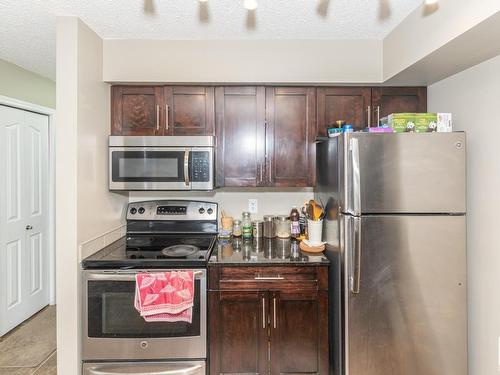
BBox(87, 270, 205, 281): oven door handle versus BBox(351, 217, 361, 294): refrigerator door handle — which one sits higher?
BBox(351, 217, 361, 294): refrigerator door handle

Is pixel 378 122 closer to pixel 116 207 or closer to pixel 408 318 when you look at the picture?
pixel 408 318

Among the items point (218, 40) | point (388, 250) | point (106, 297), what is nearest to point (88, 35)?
point (218, 40)

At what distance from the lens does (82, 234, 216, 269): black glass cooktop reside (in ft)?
6.40

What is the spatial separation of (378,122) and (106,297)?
85.8 inches

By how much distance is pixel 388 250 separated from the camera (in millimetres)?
1787

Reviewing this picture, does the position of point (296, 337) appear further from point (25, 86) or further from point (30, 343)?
point (25, 86)

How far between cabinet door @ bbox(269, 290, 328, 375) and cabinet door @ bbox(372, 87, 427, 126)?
142 cm

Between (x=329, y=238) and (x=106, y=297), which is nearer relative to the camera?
(x=106, y=297)

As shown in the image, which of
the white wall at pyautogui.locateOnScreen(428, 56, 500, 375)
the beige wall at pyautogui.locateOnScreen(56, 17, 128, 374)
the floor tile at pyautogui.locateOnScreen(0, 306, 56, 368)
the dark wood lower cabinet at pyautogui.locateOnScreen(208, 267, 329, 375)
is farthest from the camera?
the floor tile at pyautogui.locateOnScreen(0, 306, 56, 368)

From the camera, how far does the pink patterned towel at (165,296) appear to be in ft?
6.20

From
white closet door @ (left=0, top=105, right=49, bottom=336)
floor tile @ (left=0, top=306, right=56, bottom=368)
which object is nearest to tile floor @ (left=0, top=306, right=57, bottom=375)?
floor tile @ (left=0, top=306, right=56, bottom=368)

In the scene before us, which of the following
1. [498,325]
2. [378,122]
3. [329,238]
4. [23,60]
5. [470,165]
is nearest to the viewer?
[498,325]

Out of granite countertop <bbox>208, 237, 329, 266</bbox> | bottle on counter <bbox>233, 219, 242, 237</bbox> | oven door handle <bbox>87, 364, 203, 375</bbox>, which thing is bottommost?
oven door handle <bbox>87, 364, 203, 375</bbox>

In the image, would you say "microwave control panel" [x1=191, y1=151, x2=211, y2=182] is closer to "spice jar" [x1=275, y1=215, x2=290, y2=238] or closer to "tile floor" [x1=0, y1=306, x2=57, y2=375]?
"spice jar" [x1=275, y1=215, x2=290, y2=238]
